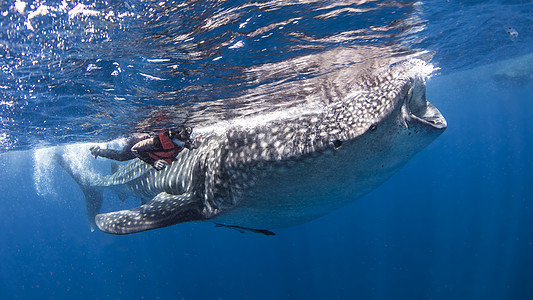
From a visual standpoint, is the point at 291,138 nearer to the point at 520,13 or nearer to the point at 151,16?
the point at 151,16

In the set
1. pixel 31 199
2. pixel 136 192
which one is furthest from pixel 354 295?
pixel 31 199

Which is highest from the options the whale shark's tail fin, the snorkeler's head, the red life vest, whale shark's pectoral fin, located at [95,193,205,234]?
the snorkeler's head

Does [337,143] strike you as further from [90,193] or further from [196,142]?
[90,193]

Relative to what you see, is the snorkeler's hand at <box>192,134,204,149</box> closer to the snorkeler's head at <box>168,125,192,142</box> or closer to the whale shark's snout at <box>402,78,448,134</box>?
the snorkeler's head at <box>168,125,192,142</box>

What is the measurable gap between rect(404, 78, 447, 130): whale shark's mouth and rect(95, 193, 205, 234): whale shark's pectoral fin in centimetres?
323

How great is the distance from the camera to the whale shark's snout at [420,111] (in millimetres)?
2668

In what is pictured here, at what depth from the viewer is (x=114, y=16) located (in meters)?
3.55

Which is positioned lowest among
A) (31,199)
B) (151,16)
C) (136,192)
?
(31,199)

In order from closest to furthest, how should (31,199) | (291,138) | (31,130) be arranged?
1. (291,138)
2. (31,130)
3. (31,199)

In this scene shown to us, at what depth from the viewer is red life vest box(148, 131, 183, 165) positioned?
19.0ft

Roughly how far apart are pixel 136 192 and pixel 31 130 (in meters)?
5.24

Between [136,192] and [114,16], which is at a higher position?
[114,16]

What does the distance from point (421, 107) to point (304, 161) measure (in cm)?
151

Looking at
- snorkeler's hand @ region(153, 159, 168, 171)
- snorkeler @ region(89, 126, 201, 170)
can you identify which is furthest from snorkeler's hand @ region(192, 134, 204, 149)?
snorkeler's hand @ region(153, 159, 168, 171)
